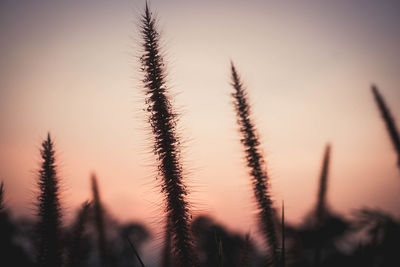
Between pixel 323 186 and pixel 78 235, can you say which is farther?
pixel 323 186

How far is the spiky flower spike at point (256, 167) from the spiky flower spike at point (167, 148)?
6.20ft

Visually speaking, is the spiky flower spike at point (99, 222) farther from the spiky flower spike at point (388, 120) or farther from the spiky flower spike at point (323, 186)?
the spiky flower spike at point (388, 120)

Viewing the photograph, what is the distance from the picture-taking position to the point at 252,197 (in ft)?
17.8

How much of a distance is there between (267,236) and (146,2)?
5.91 metres

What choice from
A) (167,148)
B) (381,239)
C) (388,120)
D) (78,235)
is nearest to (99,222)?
(78,235)

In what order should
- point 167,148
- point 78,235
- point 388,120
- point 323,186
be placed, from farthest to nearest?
point 323,186
point 388,120
point 78,235
point 167,148

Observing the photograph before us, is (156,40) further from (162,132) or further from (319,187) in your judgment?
(319,187)

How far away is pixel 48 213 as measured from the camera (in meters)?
5.00

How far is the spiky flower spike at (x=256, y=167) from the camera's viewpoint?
5.18 metres

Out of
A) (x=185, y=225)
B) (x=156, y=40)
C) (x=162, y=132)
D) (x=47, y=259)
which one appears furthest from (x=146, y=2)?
(x=47, y=259)

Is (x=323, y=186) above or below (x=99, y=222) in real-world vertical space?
below

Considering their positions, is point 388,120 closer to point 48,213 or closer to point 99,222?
point 48,213

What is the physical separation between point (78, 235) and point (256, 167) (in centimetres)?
428

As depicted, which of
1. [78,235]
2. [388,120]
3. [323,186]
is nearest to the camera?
[78,235]
